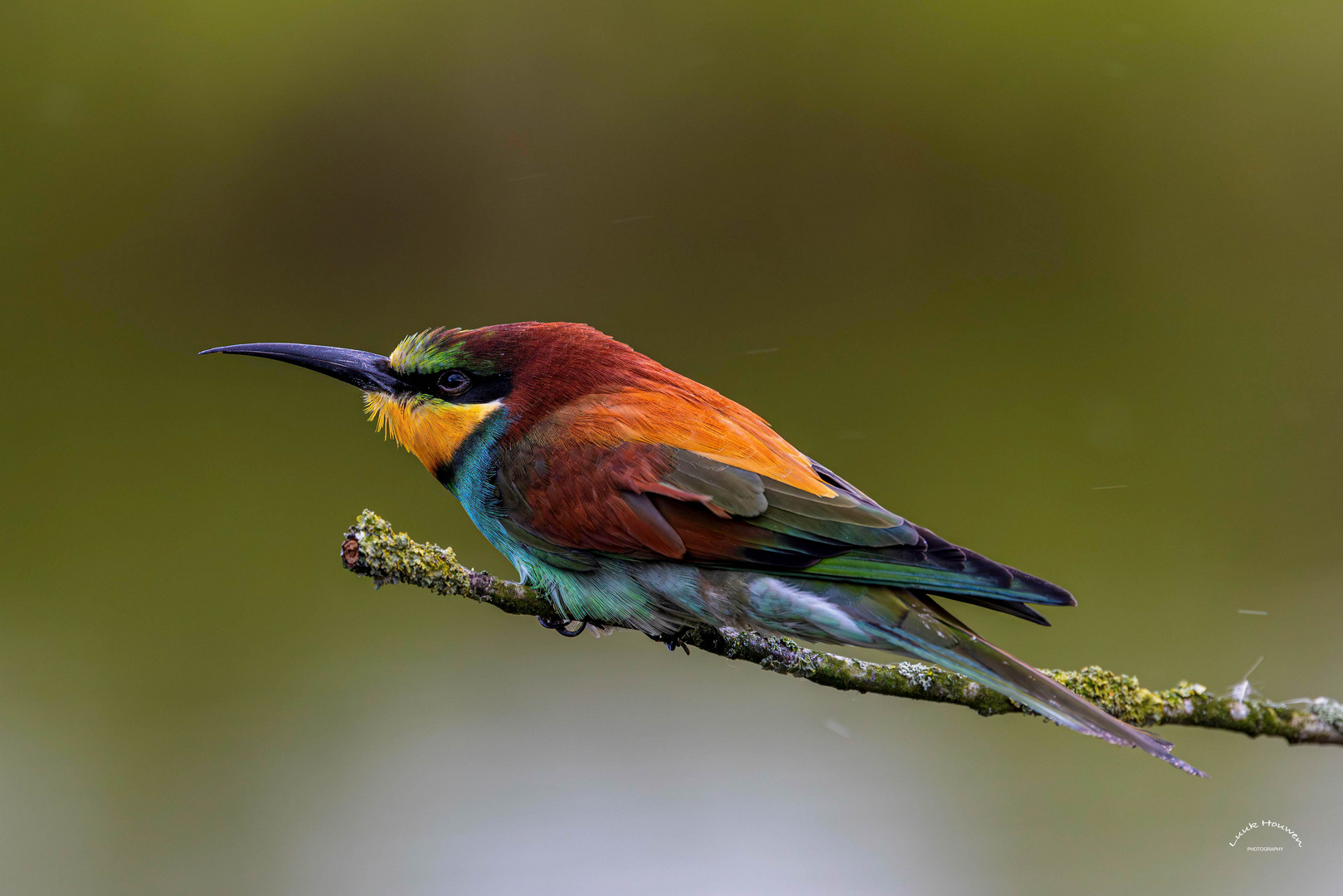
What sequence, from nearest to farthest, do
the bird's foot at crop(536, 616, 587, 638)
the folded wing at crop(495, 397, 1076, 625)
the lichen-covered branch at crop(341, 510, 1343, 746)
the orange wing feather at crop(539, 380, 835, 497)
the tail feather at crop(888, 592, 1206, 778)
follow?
the tail feather at crop(888, 592, 1206, 778) → the lichen-covered branch at crop(341, 510, 1343, 746) → the folded wing at crop(495, 397, 1076, 625) → the orange wing feather at crop(539, 380, 835, 497) → the bird's foot at crop(536, 616, 587, 638)

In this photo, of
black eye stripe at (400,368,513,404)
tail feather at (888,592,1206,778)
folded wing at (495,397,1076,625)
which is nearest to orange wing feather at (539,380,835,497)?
folded wing at (495,397,1076,625)

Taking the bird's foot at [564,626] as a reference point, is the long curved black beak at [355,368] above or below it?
above

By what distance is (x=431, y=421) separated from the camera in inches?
80.4

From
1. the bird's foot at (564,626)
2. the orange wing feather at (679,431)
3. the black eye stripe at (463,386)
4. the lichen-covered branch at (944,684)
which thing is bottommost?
the bird's foot at (564,626)

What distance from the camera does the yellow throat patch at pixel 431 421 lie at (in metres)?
2.04

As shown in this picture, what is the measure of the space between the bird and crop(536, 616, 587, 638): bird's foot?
3 centimetres

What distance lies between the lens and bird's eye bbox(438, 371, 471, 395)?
2.04 meters

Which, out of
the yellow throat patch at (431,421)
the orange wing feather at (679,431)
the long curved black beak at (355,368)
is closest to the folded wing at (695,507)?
the orange wing feather at (679,431)

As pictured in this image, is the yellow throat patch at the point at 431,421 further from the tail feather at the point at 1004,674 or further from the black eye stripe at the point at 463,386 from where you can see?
the tail feather at the point at 1004,674

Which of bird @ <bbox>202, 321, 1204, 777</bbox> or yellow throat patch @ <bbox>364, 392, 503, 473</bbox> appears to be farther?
yellow throat patch @ <bbox>364, 392, 503, 473</bbox>

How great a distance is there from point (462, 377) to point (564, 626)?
57 cm

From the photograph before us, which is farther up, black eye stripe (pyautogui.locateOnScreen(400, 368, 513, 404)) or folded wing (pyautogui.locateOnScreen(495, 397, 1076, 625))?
black eye stripe (pyautogui.locateOnScreen(400, 368, 513, 404))

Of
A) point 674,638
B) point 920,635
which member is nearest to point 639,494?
point 674,638

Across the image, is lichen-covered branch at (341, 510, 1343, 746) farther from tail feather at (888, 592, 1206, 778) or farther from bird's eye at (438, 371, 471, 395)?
bird's eye at (438, 371, 471, 395)
